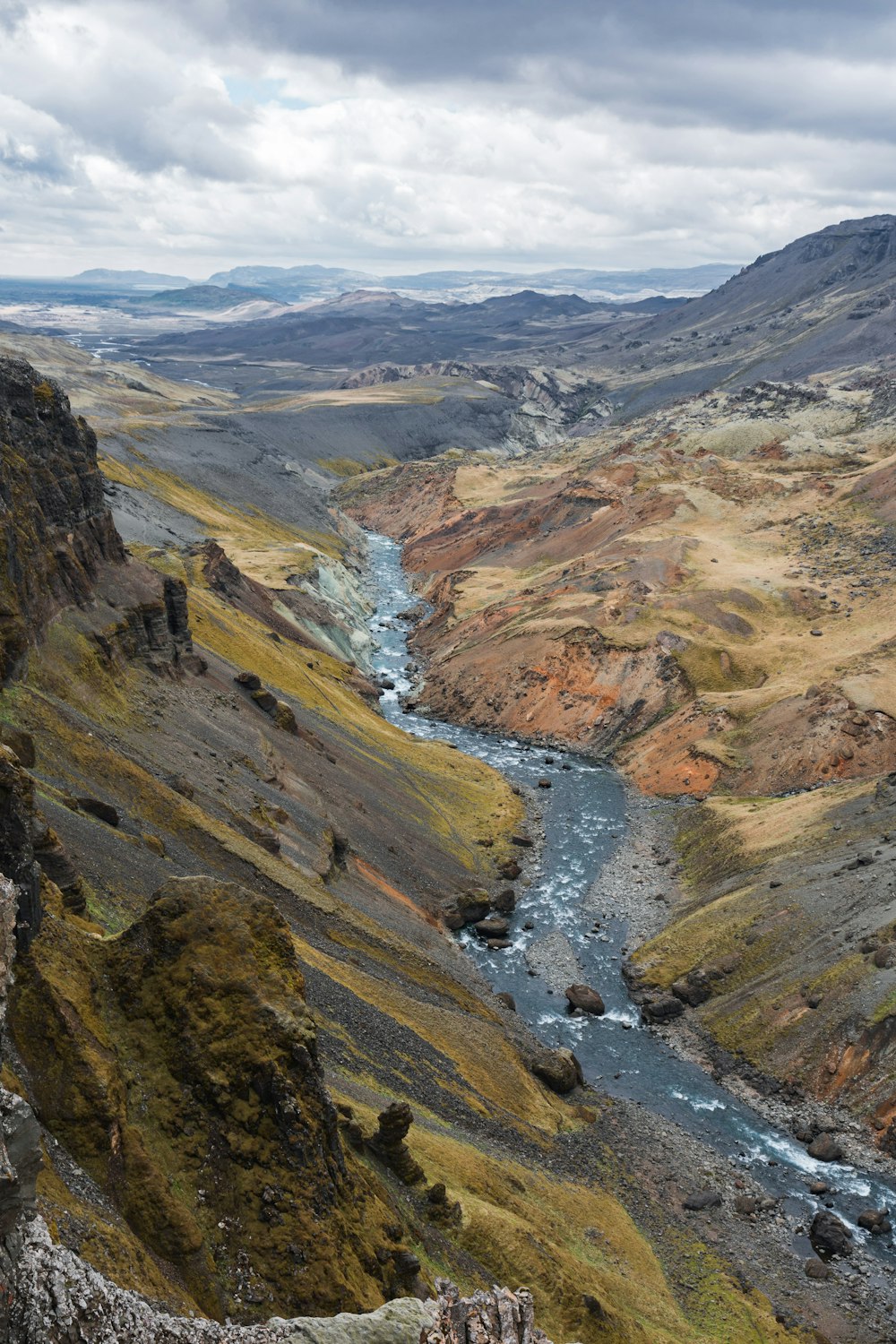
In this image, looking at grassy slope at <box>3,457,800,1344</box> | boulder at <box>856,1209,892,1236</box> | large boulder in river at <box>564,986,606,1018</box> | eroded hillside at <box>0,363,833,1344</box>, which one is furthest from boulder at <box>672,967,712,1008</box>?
boulder at <box>856,1209,892,1236</box>

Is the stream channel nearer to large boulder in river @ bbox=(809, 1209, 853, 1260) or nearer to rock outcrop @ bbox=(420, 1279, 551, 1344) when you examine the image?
large boulder in river @ bbox=(809, 1209, 853, 1260)

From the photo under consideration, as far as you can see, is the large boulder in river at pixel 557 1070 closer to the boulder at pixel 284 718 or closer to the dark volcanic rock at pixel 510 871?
the dark volcanic rock at pixel 510 871

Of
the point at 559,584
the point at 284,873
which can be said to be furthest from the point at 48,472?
the point at 559,584

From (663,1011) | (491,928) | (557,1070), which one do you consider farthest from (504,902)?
(557,1070)

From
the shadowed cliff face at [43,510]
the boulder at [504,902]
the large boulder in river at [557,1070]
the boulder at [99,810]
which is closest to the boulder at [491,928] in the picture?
the boulder at [504,902]

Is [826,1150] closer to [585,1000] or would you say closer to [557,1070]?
[557,1070]

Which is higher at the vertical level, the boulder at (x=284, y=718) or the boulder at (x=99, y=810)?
the boulder at (x=99, y=810)
